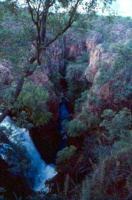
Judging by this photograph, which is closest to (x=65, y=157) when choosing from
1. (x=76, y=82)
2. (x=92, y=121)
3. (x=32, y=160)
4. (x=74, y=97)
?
(x=32, y=160)

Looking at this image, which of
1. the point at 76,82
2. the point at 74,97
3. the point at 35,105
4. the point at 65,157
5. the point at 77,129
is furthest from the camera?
the point at 76,82

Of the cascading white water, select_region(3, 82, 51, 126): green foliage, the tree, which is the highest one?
the tree

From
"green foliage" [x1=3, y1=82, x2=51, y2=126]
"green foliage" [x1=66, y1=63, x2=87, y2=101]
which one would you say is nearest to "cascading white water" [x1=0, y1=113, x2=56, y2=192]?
"green foliage" [x1=3, y1=82, x2=51, y2=126]

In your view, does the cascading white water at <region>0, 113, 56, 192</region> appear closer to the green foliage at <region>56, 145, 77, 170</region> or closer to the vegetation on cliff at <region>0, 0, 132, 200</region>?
the vegetation on cliff at <region>0, 0, 132, 200</region>

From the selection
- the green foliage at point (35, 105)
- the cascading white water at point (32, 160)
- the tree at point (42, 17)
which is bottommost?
the cascading white water at point (32, 160)

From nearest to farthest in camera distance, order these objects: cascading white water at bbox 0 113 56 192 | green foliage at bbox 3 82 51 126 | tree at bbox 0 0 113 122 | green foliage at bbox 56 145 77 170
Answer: tree at bbox 0 0 113 122
cascading white water at bbox 0 113 56 192
green foliage at bbox 56 145 77 170
green foliage at bbox 3 82 51 126

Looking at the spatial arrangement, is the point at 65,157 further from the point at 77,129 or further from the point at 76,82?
the point at 76,82

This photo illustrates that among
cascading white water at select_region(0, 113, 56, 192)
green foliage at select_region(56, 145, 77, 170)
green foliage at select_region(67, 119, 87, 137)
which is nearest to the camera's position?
cascading white water at select_region(0, 113, 56, 192)

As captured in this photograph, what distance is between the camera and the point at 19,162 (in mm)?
7375

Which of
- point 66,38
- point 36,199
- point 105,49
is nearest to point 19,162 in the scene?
Answer: point 36,199

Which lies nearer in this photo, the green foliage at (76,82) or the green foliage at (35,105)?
the green foliage at (35,105)

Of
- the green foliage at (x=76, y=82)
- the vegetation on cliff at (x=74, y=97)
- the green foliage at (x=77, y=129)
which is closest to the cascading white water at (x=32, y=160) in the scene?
the vegetation on cliff at (x=74, y=97)

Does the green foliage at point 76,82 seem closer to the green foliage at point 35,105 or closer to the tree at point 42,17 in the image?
the green foliage at point 35,105

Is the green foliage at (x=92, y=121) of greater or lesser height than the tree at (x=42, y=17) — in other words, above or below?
below
